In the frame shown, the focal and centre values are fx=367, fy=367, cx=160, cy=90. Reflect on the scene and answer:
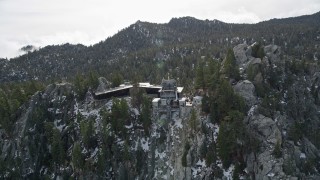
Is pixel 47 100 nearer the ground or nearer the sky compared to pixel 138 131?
nearer the sky

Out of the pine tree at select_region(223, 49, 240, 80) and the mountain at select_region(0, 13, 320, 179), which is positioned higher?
the pine tree at select_region(223, 49, 240, 80)

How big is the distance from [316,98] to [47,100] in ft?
295

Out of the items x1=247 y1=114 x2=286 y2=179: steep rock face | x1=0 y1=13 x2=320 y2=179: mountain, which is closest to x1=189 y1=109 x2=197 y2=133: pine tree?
x1=0 y1=13 x2=320 y2=179: mountain

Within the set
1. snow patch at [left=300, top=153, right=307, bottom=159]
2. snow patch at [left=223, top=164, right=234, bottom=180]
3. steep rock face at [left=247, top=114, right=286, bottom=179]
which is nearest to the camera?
steep rock face at [left=247, top=114, right=286, bottom=179]

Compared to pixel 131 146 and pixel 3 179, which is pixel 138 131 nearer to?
pixel 131 146

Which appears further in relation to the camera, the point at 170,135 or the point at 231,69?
the point at 231,69

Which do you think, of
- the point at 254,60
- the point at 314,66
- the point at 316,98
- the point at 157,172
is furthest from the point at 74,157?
the point at 314,66

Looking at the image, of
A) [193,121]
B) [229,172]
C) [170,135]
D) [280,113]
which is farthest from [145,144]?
[280,113]

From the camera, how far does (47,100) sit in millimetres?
126125

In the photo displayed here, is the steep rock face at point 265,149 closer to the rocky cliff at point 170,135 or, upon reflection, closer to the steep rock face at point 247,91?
the rocky cliff at point 170,135

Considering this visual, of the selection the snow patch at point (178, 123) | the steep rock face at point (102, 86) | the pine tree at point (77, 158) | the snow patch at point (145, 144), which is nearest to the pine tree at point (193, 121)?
the snow patch at point (178, 123)

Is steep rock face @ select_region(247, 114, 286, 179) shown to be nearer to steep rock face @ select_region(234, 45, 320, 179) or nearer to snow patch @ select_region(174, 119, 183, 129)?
steep rock face @ select_region(234, 45, 320, 179)

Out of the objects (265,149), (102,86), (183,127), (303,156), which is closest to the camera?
(265,149)

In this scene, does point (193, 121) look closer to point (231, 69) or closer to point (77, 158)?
point (231, 69)
